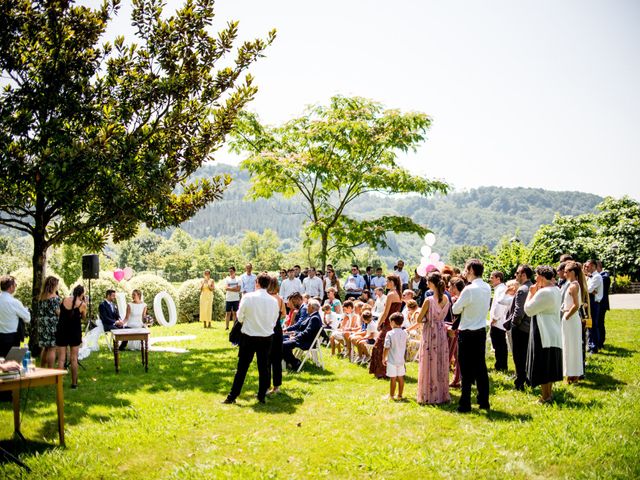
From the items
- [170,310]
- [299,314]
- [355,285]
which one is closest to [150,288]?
[170,310]

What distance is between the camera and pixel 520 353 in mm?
8781

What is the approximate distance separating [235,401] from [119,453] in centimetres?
252

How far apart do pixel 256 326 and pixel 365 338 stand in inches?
157

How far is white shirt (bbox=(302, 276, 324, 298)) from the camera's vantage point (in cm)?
1716

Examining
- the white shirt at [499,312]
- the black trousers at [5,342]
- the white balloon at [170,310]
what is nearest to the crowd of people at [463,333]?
the white shirt at [499,312]

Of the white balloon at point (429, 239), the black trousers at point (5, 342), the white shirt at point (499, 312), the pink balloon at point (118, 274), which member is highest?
the white balloon at point (429, 239)

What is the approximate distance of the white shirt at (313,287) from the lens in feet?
56.3

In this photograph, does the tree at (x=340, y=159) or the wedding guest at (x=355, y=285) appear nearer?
the wedding guest at (x=355, y=285)

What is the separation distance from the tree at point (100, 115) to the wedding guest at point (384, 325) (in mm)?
5711

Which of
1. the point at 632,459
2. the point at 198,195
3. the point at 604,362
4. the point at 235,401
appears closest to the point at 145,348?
the point at 235,401

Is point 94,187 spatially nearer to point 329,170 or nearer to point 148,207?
point 148,207

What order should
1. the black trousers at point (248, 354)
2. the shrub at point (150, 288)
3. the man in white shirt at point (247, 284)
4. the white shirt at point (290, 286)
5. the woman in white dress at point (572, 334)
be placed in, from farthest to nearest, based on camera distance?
the shrub at point (150, 288), the man in white shirt at point (247, 284), the white shirt at point (290, 286), the woman in white dress at point (572, 334), the black trousers at point (248, 354)

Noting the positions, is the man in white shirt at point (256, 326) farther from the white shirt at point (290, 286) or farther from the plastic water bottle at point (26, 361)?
the white shirt at point (290, 286)

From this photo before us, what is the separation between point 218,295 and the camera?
848 inches
